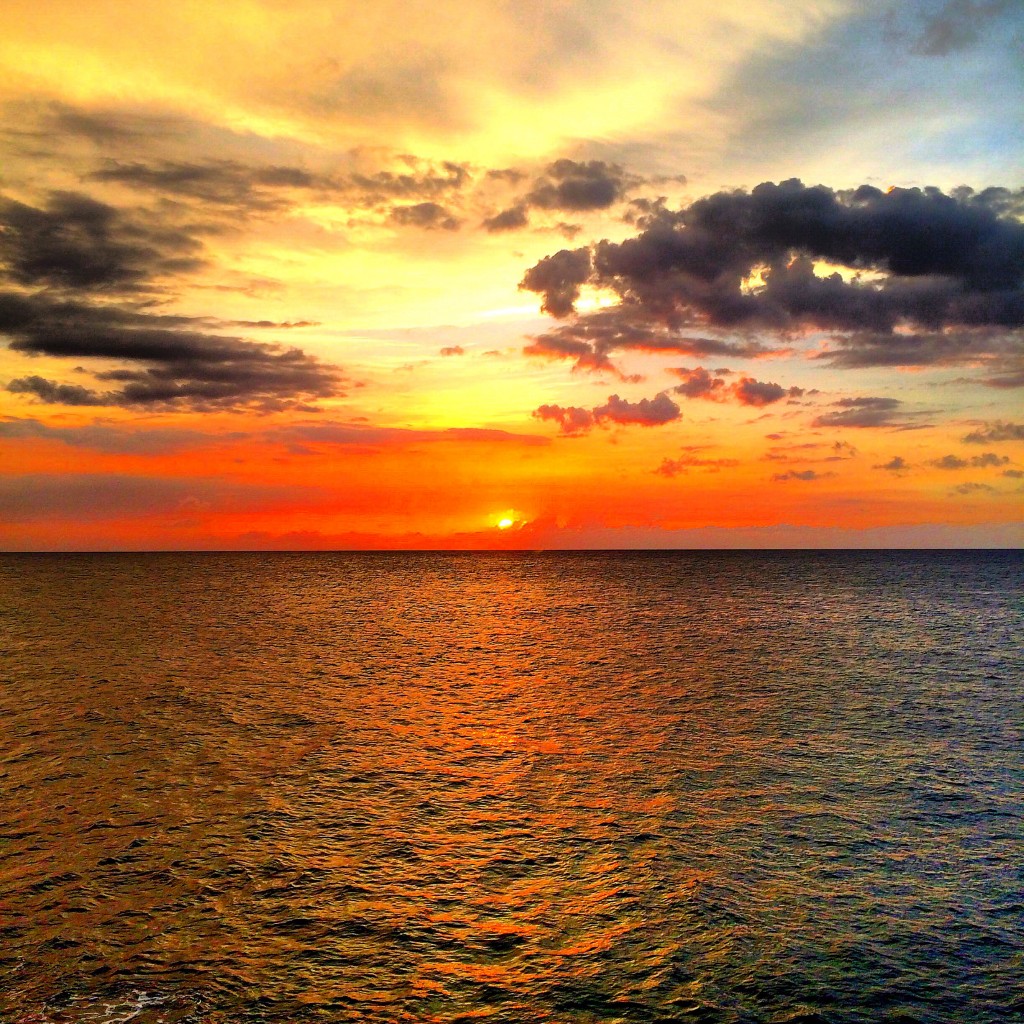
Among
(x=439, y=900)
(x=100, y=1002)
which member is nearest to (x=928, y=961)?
(x=439, y=900)

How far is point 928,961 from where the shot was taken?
1700 centimetres

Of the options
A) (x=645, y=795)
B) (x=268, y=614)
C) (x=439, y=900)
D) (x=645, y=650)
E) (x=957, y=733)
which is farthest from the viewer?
(x=268, y=614)

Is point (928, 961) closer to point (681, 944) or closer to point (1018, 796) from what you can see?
point (681, 944)

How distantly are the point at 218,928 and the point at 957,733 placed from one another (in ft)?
119

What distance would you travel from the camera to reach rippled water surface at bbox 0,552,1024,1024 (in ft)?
51.8

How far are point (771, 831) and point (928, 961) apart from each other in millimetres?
7897

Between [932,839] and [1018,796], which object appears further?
[1018,796]

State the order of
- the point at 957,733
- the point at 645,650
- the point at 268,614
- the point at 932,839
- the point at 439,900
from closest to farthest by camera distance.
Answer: the point at 439,900 < the point at 932,839 < the point at 957,733 < the point at 645,650 < the point at 268,614

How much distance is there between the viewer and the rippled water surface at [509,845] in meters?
15.8

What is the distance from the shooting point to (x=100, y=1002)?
14.7m

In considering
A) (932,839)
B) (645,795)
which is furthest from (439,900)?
(932,839)

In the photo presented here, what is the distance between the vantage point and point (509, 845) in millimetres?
23391

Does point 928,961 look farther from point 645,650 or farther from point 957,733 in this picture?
point 645,650

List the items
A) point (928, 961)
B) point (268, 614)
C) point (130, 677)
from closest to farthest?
point (928, 961) → point (130, 677) → point (268, 614)
